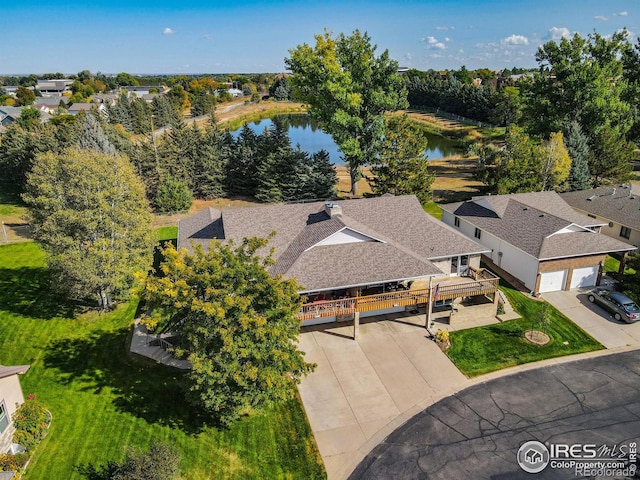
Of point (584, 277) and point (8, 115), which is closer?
point (584, 277)

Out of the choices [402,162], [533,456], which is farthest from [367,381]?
[402,162]

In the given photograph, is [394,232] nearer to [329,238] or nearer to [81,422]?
[329,238]

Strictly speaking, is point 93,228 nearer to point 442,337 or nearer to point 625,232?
point 442,337

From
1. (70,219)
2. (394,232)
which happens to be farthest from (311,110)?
(70,219)

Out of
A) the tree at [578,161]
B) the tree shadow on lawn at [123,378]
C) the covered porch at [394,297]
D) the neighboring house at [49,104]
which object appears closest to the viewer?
the tree shadow on lawn at [123,378]

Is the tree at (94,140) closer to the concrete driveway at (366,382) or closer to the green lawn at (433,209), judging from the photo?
the green lawn at (433,209)

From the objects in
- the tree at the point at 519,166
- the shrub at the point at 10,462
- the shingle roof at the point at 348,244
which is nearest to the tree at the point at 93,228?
the shingle roof at the point at 348,244
